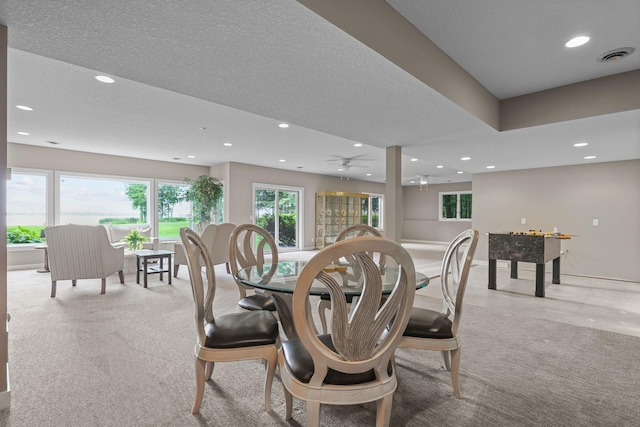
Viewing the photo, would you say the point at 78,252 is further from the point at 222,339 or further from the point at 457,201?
the point at 457,201

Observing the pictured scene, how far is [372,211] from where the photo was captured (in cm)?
1272

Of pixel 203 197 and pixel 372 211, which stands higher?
pixel 203 197

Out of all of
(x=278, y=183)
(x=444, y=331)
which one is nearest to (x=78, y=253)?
(x=444, y=331)

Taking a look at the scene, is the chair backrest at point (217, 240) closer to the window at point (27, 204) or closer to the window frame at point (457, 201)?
the window at point (27, 204)

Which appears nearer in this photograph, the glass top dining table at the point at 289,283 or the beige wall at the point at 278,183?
the glass top dining table at the point at 289,283

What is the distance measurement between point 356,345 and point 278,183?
26.5ft

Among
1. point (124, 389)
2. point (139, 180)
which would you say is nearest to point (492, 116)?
point (124, 389)

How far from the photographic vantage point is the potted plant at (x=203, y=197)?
25.5 ft

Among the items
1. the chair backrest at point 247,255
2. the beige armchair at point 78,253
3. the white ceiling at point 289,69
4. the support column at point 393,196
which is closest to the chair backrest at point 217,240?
the beige armchair at point 78,253

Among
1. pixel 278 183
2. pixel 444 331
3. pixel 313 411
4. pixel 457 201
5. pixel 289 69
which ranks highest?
pixel 289 69

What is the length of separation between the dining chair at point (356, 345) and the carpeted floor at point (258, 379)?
503mm

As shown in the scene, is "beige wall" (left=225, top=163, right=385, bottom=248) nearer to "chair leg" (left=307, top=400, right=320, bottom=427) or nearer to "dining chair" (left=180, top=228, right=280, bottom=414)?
"dining chair" (left=180, top=228, right=280, bottom=414)

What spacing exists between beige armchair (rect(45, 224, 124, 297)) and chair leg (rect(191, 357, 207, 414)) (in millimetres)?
3477

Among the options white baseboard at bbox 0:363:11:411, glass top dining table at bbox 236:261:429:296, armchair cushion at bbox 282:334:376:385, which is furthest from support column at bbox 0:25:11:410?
armchair cushion at bbox 282:334:376:385
